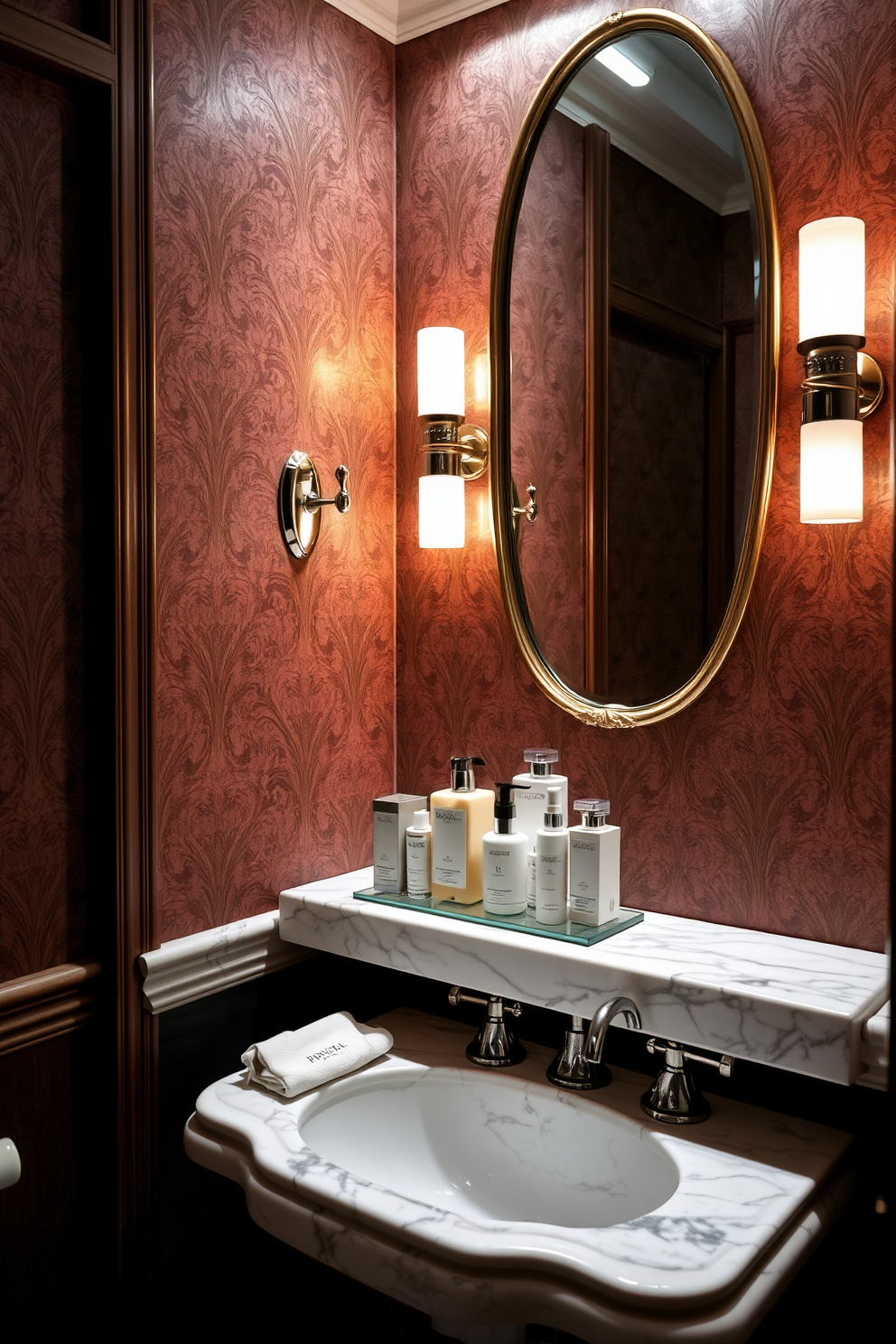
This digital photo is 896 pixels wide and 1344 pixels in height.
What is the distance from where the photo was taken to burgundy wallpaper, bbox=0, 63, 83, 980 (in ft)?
3.96

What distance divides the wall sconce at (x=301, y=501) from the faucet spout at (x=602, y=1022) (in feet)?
2.60

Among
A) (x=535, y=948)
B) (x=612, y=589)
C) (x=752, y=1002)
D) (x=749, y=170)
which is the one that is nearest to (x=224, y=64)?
(x=749, y=170)

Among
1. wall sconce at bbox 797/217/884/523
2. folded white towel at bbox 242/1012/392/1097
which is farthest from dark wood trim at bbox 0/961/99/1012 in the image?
wall sconce at bbox 797/217/884/523

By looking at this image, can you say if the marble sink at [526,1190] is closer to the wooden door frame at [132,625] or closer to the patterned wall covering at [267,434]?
the wooden door frame at [132,625]

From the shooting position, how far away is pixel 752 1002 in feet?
3.63

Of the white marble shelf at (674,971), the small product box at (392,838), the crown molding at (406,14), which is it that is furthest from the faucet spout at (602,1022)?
the crown molding at (406,14)

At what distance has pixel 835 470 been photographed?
1221 millimetres

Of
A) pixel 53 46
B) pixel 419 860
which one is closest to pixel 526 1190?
pixel 419 860

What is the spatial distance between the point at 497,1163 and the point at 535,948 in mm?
287

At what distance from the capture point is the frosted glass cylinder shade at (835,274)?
1.20m

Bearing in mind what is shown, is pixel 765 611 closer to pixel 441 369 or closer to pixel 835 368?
pixel 835 368

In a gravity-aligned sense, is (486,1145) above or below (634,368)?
below

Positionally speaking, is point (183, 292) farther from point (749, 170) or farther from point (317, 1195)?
point (317, 1195)

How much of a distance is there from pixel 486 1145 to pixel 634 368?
1.05 m
